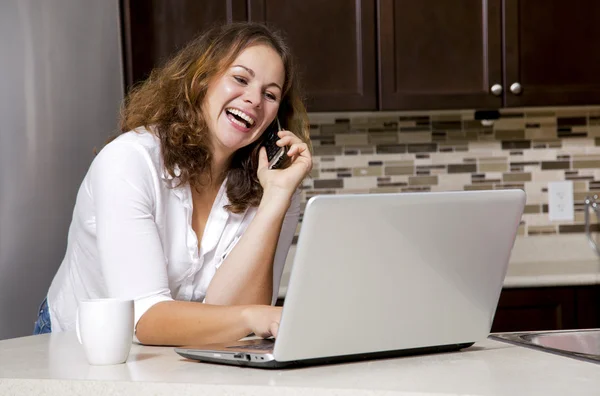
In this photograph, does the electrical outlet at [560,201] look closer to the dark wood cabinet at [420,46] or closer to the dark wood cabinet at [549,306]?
the dark wood cabinet at [420,46]

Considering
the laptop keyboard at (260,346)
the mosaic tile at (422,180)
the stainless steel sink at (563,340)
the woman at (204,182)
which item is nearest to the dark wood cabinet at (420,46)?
the mosaic tile at (422,180)

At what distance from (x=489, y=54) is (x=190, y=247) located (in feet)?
5.34

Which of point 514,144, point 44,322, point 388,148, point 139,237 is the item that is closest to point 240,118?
point 139,237

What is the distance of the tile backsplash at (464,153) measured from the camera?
10.5ft

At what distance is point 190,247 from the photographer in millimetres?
1666

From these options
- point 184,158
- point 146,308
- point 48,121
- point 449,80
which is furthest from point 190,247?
point 449,80

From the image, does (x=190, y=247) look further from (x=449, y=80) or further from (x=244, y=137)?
(x=449, y=80)

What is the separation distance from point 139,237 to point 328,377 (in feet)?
1.77

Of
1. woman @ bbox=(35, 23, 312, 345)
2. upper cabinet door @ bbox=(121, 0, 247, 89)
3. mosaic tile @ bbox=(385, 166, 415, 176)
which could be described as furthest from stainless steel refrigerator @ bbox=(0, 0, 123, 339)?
mosaic tile @ bbox=(385, 166, 415, 176)

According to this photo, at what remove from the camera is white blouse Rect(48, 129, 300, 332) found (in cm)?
143

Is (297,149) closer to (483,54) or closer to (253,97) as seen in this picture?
(253,97)

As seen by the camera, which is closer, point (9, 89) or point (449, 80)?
point (9, 89)

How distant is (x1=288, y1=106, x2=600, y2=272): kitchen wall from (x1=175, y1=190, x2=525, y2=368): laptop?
2027mm

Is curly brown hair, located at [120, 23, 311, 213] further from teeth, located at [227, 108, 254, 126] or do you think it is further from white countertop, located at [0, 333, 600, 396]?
white countertop, located at [0, 333, 600, 396]
